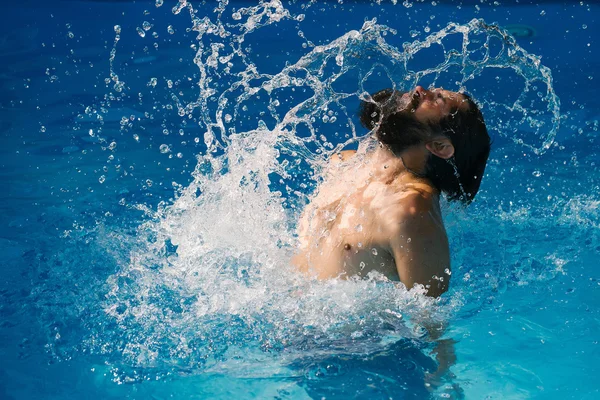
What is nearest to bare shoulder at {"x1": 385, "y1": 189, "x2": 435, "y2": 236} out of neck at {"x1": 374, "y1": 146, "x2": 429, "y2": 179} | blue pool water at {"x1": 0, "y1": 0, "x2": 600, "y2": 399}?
neck at {"x1": 374, "y1": 146, "x2": 429, "y2": 179}

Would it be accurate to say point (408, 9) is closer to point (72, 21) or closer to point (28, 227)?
point (72, 21)

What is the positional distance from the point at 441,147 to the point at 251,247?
2.84 feet

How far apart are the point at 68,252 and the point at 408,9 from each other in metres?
3.55

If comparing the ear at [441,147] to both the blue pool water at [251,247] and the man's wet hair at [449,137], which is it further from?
the blue pool water at [251,247]

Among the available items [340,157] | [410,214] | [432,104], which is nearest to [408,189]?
[410,214]

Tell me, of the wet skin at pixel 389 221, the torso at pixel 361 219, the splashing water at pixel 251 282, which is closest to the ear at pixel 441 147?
the wet skin at pixel 389 221

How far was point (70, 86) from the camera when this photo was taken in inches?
184

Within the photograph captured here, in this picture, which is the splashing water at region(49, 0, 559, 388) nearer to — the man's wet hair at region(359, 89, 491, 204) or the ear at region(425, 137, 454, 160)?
the man's wet hair at region(359, 89, 491, 204)

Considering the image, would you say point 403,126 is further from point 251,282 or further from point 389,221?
point 251,282

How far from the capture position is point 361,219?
2.18m

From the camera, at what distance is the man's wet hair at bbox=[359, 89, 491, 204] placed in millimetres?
2150

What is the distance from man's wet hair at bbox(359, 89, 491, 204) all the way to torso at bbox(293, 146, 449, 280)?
0.23 feet

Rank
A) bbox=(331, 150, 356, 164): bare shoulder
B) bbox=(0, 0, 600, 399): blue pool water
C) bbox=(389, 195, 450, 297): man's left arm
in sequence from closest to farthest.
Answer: bbox=(389, 195, 450, 297): man's left arm → bbox=(0, 0, 600, 399): blue pool water → bbox=(331, 150, 356, 164): bare shoulder

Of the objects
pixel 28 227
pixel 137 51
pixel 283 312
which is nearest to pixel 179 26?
pixel 137 51
